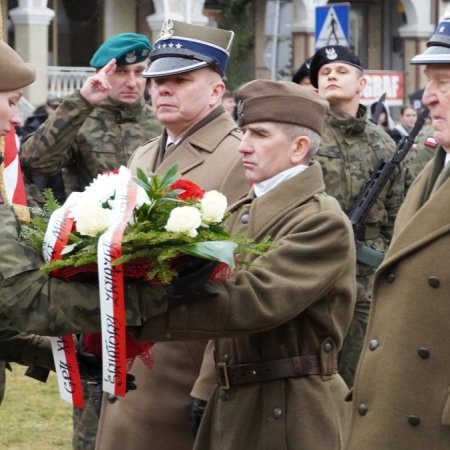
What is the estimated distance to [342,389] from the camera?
16.1 ft

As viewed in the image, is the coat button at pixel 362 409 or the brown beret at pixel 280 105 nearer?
the coat button at pixel 362 409

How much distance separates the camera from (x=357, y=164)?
27.5ft

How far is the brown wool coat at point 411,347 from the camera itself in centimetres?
414

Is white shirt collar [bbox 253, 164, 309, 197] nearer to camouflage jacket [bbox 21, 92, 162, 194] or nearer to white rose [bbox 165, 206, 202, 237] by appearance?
white rose [bbox 165, 206, 202, 237]

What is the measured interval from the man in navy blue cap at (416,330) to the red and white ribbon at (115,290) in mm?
752

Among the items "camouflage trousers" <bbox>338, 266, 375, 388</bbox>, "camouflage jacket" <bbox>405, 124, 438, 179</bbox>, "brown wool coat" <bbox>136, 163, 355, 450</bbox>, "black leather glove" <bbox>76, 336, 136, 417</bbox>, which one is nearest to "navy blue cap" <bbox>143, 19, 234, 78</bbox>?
"brown wool coat" <bbox>136, 163, 355, 450</bbox>

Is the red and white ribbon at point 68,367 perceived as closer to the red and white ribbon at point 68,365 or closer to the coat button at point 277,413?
the red and white ribbon at point 68,365

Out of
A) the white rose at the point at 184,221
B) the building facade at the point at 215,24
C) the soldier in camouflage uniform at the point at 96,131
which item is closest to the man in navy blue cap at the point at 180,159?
the white rose at the point at 184,221

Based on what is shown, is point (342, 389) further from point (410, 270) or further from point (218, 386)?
point (410, 270)

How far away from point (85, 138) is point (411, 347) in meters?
3.90

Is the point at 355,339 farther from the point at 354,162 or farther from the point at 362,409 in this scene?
the point at 362,409

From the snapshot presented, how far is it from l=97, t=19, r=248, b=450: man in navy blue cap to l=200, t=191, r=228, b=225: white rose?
1132mm

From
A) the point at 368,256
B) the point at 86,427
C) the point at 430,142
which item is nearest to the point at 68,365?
the point at 86,427

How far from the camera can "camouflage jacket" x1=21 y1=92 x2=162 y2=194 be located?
735cm
